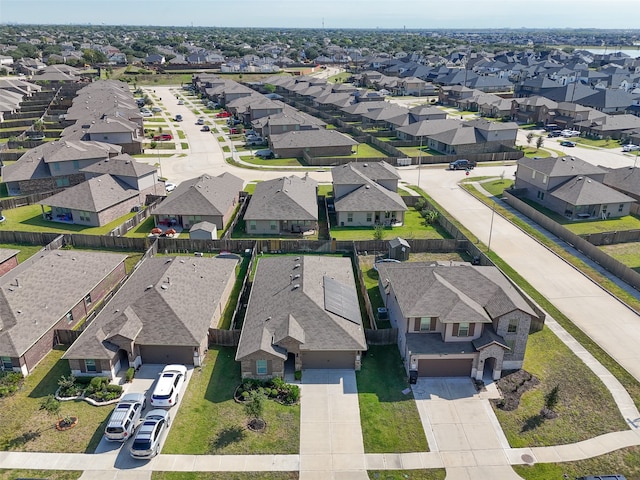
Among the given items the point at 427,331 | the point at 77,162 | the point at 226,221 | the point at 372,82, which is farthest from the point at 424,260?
the point at 372,82

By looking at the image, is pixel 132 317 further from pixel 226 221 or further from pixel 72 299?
pixel 226 221

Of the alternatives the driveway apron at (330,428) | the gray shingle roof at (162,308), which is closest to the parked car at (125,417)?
the gray shingle roof at (162,308)

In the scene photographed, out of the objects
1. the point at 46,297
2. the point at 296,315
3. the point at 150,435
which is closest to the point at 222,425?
the point at 150,435

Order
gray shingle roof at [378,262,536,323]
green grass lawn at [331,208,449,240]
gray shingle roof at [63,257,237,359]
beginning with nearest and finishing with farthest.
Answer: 1. gray shingle roof at [378,262,536,323]
2. gray shingle roof at [63,257,237,359]
3. green grass lawn at [331,208,449,240]

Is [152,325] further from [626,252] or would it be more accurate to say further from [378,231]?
[626,252]

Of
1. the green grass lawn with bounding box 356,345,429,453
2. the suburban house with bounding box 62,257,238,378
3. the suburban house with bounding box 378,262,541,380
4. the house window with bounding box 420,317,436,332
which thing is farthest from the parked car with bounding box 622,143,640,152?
the suburban house with bounding box 62,257,238,378

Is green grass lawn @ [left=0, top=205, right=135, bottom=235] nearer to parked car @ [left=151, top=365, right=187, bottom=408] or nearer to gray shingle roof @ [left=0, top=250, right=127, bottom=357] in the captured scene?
gray shingle roof @ [left=0, top=250, right=127, bottom=357]
